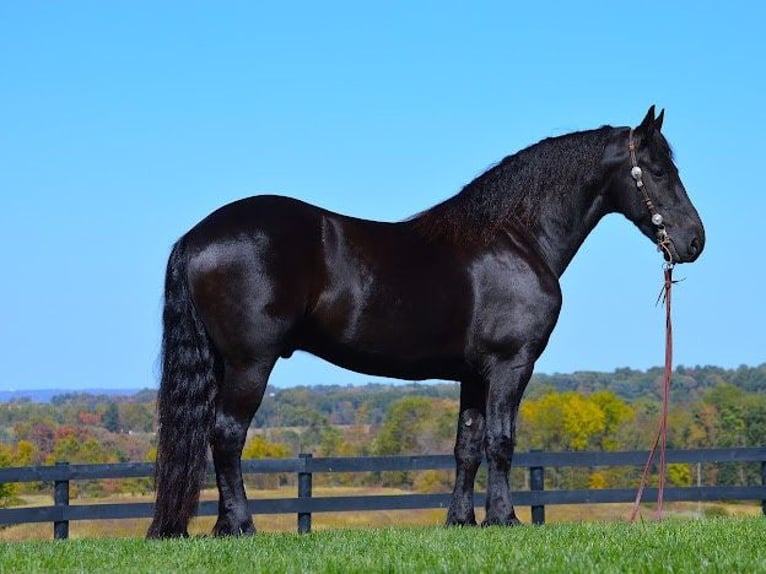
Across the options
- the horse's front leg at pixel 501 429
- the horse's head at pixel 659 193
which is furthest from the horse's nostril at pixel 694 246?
the horse's front leg at pixel 501 429

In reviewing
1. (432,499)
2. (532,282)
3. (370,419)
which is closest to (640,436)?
(370,419)

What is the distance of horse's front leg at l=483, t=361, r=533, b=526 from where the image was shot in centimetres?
822

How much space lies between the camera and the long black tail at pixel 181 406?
7191mm

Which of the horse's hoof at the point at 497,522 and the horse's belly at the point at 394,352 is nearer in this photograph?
the horse's belly at the point at 394,352

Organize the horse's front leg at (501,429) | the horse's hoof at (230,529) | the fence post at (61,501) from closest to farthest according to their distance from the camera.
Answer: the horse's hoof at (230,529), the horse's front leg at (501,429), the fence post at (61,501)

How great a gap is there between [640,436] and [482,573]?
7503 centimetres

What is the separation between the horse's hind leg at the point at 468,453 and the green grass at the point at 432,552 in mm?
920

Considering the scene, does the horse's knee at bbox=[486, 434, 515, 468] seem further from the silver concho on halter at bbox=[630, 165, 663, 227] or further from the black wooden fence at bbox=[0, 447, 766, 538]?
the black wooden fence at bbox=[0, 447, 766, 538]

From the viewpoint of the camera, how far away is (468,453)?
8.67 metres

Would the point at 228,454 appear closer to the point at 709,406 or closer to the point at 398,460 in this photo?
the point at 398,460

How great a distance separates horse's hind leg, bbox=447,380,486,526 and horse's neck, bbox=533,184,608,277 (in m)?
1.21

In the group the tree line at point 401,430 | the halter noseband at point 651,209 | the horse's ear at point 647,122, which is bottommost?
the tree line at point 401,430

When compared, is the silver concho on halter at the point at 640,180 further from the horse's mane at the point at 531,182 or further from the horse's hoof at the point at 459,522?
the horse's hoof at the point at 459,522

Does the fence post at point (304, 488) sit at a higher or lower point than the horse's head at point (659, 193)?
lower
